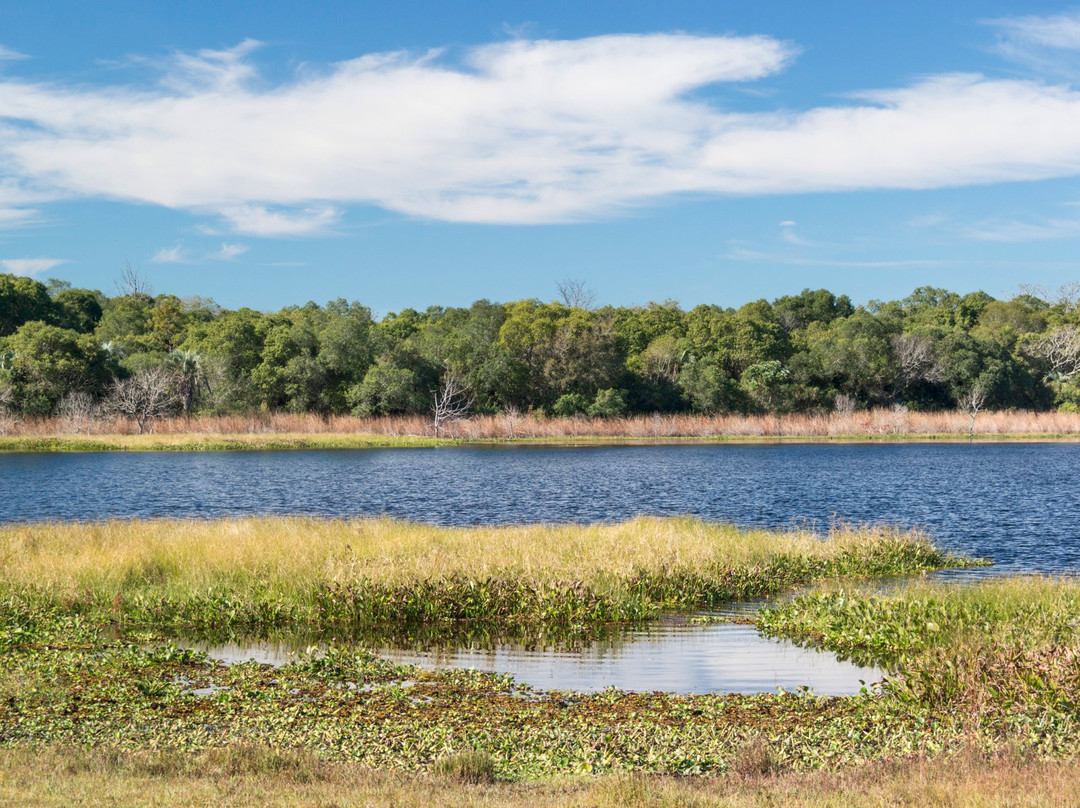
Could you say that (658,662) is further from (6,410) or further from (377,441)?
(6,410)

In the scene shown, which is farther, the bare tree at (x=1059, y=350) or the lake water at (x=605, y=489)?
the bare tree at (x=1059, y=350)

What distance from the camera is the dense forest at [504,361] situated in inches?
3226

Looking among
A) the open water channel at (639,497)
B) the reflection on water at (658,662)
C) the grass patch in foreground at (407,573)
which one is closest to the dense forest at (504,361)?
the open water channel at (639,497)

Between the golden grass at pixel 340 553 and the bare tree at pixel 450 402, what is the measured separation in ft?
198

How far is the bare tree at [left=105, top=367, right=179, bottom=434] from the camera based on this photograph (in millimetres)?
77250

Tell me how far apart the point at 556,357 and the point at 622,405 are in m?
9.28

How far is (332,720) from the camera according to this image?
10.4m

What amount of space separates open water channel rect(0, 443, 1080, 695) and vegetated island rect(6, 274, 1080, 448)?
51.8 ft

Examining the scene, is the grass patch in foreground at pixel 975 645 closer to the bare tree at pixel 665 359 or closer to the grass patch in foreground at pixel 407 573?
the grass patch in foreground at pixel 407 573

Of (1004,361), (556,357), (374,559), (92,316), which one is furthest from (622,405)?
(374,559)

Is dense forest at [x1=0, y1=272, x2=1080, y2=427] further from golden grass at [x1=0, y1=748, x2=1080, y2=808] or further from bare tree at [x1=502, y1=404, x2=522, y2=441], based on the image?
golden grass at [x1=0, y1=748, x2=1080, y2=808]

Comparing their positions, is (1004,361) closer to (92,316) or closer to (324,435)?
(324,435)

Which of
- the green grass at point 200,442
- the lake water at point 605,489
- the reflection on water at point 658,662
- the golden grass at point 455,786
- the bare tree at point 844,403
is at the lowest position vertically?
the lake water at point 605,489

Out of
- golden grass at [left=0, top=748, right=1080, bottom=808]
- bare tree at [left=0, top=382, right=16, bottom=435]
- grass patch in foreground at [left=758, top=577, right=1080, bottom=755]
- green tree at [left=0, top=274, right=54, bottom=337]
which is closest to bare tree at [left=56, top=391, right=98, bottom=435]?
bare tree at [left=0, top=382, right=16, bottom=435]
